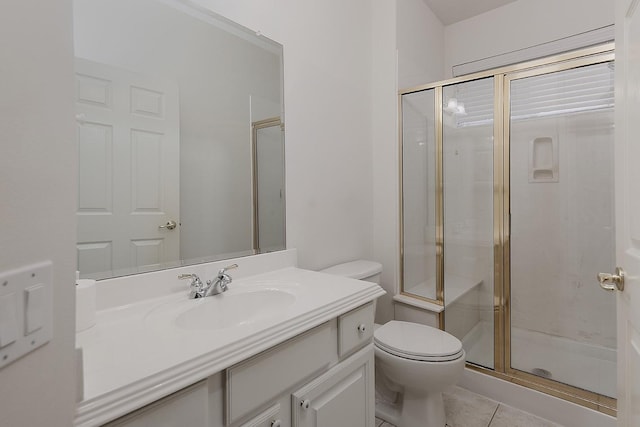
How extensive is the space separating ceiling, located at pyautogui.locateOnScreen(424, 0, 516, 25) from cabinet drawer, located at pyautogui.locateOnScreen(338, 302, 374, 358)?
7.77 feet

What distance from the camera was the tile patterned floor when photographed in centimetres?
158

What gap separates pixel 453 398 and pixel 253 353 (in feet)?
5.15

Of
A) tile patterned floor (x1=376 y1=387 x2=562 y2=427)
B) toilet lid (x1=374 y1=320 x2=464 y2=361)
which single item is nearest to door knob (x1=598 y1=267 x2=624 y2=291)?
toilet lid (x1=374 y1=320 x2=464 y2=361)

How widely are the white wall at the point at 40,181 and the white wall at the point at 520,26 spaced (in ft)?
9.31

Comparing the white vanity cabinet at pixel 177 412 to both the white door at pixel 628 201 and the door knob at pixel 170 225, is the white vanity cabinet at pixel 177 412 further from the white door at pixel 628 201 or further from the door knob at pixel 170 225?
the white door at pixel 628 201

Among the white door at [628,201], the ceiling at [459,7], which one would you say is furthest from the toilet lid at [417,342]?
the ceiling at [459,7]

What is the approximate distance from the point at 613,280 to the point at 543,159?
4.05ft

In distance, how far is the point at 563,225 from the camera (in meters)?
1.88

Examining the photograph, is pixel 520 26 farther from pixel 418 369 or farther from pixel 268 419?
pixel 268 419

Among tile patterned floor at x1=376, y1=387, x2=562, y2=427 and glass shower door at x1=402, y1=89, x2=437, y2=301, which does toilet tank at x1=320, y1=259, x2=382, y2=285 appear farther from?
tile patterned floor at x1=376, y1=387, x2=562, y2=427

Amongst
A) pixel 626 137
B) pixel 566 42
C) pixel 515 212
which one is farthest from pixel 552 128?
pixel 626 137

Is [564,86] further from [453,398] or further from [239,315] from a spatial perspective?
[239,315]

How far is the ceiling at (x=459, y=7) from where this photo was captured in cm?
235

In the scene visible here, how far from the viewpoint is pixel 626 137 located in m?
0.89
